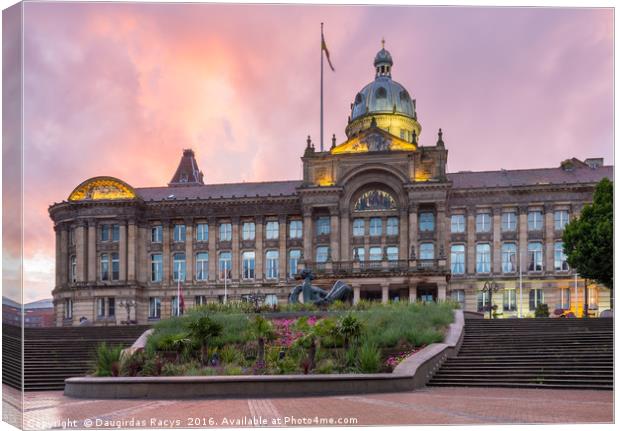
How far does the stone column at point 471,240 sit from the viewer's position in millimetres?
69812

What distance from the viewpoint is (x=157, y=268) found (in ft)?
247

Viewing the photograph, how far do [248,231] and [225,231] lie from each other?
2053mm

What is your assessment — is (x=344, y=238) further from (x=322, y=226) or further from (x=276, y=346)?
(x=276, y=346)

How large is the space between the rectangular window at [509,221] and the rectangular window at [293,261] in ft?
56.6

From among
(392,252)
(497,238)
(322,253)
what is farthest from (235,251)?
(497,238)

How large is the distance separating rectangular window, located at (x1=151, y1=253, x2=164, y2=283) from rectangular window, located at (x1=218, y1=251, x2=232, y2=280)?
5172 millimetres

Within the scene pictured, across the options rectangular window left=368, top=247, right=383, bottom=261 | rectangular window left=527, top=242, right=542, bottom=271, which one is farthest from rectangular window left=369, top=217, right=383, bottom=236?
rectangular window left=527, top=242, right=542, bottom=271

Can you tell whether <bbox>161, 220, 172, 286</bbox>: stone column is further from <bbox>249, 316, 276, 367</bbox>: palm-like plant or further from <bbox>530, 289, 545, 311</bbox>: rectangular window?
<bbox>249, 316, 276, 367</bbox>: palm-like plant

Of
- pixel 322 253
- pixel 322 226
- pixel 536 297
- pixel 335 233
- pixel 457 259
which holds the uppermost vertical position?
pixel 322 226

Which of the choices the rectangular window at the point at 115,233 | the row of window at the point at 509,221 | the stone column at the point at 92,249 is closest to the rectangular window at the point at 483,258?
the row of window at the point at 509,221

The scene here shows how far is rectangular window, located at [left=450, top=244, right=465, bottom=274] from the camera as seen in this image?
229ft

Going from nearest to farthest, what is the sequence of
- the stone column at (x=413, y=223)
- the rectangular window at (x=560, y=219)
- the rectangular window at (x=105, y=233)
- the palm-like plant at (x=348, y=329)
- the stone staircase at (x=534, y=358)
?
the stone staircase at (x=534, y=358), the palm-like plant at (x=348, y=329), the stone column at (x=413, y=223), the rectangular window at (x=560, y=219), the rectangular window at (x=105, y=233)

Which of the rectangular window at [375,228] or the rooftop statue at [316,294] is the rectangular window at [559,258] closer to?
the rectangular window at [375,228]

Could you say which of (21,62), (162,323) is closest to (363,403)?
(21,62)
